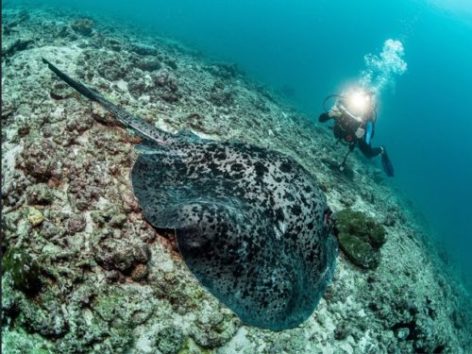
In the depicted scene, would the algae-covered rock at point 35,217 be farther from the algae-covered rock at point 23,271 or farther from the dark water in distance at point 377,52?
the dark water in distance at point 377,52

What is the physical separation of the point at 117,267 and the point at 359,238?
4790mm

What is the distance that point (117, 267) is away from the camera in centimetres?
479

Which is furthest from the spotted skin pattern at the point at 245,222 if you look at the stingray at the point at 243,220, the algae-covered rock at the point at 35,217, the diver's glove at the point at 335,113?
the diver's glove at the point at 335,113

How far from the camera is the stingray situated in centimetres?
406

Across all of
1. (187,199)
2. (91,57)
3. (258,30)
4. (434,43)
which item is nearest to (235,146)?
(187,199)

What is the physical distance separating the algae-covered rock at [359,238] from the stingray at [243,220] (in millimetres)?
1386

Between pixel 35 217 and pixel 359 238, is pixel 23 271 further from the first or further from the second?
pixel 359 238

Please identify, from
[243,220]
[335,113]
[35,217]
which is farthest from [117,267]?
[335,113]

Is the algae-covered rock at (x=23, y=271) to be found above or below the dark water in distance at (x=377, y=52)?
above

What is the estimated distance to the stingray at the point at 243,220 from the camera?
406cm

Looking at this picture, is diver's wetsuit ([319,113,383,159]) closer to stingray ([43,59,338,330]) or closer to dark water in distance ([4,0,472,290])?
stingray ([43,59,338,330])

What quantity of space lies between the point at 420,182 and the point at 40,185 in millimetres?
48217

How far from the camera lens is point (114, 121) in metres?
6.86

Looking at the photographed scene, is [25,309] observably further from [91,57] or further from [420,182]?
[420,182]
